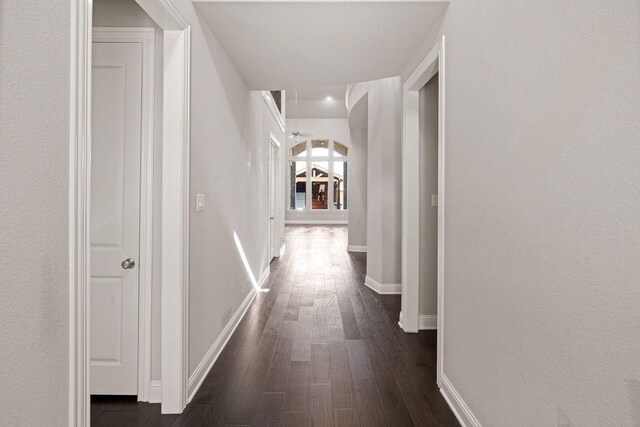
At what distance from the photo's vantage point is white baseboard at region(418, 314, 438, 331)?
138 inches

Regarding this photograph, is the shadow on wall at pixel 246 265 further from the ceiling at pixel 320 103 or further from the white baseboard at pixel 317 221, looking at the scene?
the white baseboard at pixel 317 221

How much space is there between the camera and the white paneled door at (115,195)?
2.25 m

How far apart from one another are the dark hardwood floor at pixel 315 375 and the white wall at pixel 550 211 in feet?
1.65

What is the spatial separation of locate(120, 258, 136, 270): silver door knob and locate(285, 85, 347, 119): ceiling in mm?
9061

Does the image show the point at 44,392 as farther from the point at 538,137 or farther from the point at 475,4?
the point at 475,4

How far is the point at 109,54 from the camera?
2242mm

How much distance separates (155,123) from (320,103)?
35.1 feet

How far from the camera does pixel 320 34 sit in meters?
2.66

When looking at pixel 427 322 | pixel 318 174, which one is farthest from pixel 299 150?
pixel 427 322

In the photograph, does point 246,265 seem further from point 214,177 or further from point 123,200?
point 123,200

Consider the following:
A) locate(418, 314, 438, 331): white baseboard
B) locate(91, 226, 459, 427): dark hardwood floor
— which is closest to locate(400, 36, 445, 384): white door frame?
locate(418, 314, 438, 331): white baseboard

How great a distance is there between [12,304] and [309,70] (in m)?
2.95

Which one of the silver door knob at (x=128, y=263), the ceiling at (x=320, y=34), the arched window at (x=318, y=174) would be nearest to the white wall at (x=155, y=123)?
the silver door knob at (x=128, y=263)

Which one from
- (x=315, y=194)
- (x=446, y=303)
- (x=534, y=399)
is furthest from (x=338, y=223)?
(x=534, y=399)
